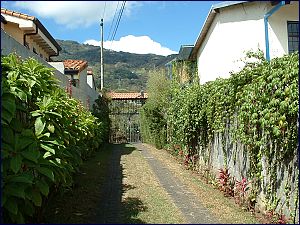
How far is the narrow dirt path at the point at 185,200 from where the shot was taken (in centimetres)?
515

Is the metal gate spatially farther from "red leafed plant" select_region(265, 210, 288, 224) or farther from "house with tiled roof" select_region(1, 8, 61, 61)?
"red leafed plant" select_region(265, 210, 288, 224)

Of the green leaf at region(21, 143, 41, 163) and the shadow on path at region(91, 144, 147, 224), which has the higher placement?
the green leaf at region(21, 143, 41, 163)

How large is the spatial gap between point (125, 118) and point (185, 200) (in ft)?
73.3

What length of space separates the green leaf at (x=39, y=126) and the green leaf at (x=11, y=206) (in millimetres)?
879

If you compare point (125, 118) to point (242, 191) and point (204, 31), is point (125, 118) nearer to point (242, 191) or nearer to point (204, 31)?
point (204, 31)

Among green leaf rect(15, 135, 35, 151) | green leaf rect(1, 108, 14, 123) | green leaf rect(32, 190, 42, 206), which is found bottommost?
green leaf rect(32, 190, 42, 206)

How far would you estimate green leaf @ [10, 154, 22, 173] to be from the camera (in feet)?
11.4

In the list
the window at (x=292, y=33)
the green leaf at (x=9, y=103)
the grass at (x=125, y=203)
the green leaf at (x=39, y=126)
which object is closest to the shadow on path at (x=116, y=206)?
the grass at (x=125, y=203)

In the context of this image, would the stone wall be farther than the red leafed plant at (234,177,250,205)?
No

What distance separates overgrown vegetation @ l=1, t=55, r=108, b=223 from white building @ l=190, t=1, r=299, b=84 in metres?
8.00

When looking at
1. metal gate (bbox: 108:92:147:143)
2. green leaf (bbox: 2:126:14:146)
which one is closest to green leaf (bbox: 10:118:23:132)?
green leaf (bbox: 2:126:14:146)

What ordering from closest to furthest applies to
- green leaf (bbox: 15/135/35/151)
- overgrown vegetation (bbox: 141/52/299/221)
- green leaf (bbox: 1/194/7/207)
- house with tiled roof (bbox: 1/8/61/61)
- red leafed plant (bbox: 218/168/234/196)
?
green leaf (bbox: 1/194/7/207) → green leaf (bbox: 15/135/35/151) → overgrown vegetation (bbox: 141/52/299/221) → red leafed plant (bbox: 218/168/234/196) → house with tiled roof (bbox: 1/8/61/61)

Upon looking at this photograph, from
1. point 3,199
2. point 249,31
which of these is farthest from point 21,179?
point 249,31

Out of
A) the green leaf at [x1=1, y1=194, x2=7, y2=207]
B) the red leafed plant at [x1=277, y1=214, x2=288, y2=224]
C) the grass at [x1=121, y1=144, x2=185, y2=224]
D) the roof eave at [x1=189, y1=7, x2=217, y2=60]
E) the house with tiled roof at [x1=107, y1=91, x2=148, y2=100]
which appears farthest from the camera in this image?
the house with tiled roof at [x1=107, y1=91, x2=148, y2=100]
